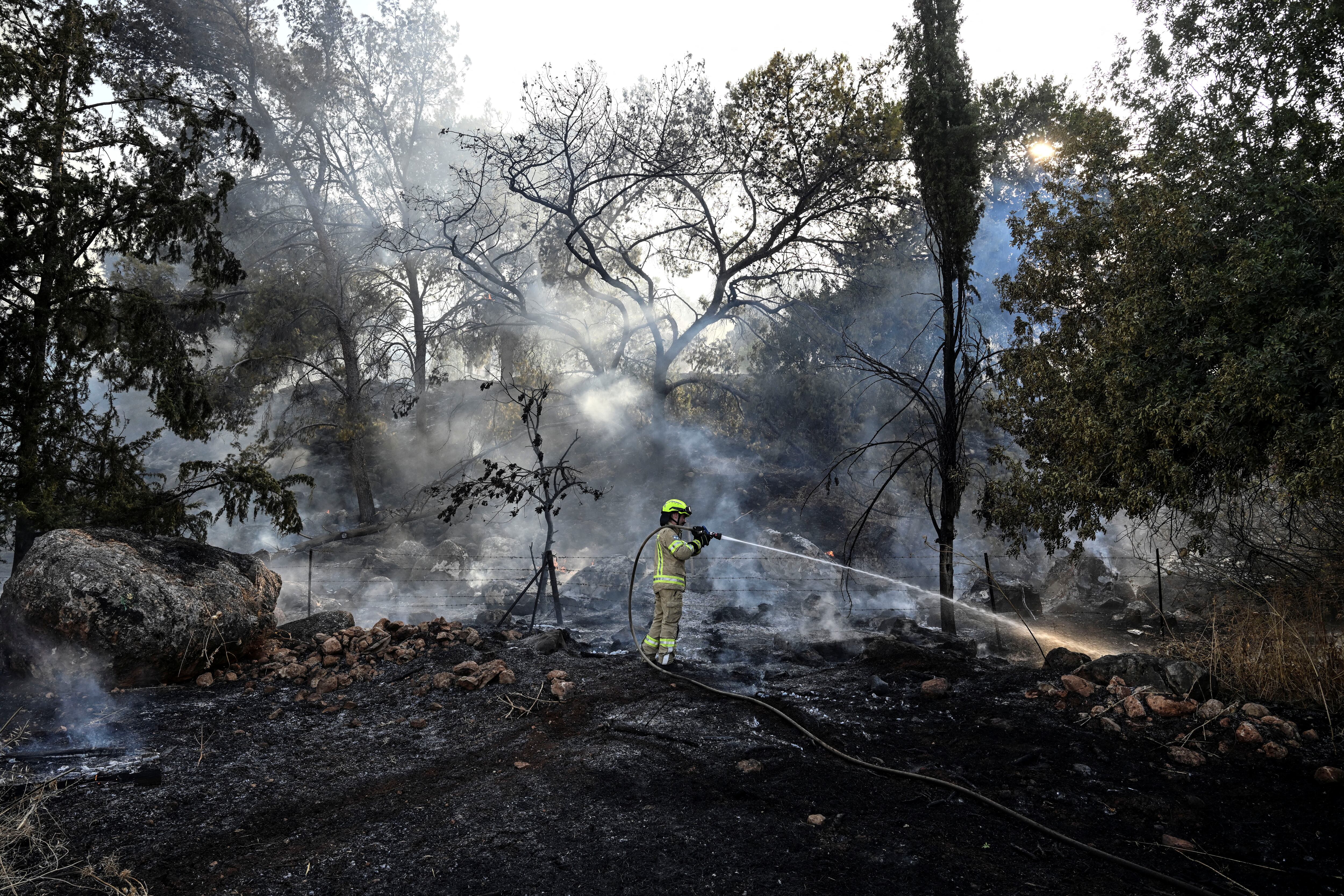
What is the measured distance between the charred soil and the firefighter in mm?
1235

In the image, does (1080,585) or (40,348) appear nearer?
(40,348)

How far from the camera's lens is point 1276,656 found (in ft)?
19.4

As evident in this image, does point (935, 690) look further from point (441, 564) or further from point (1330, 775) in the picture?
point (441, 564)

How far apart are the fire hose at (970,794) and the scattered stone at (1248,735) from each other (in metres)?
2.06

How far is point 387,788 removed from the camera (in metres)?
4.69

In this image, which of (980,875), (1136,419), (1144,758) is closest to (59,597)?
(980,875)

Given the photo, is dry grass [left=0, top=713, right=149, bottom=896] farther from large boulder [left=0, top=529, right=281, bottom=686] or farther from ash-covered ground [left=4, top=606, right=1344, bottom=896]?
large boulder [left=0, top=529, right=281, bottom=686]

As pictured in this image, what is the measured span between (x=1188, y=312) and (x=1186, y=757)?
4.28 m

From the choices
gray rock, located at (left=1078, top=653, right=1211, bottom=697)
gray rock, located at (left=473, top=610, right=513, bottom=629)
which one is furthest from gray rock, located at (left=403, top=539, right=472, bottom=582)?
gray rock, located at (left=1078, top=653, right=1211, bottom=697)

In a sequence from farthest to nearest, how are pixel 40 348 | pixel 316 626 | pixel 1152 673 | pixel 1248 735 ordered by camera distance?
pixel 316 626 < pixel 40 348 < pixel 1152 673 < pixel 1248 735

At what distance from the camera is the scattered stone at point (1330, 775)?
171 inches

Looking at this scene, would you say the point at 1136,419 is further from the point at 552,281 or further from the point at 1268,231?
the point at 552,281

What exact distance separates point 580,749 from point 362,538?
1460 cm

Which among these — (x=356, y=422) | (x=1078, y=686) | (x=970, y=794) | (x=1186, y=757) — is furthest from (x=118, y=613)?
(x=356, y=422)
